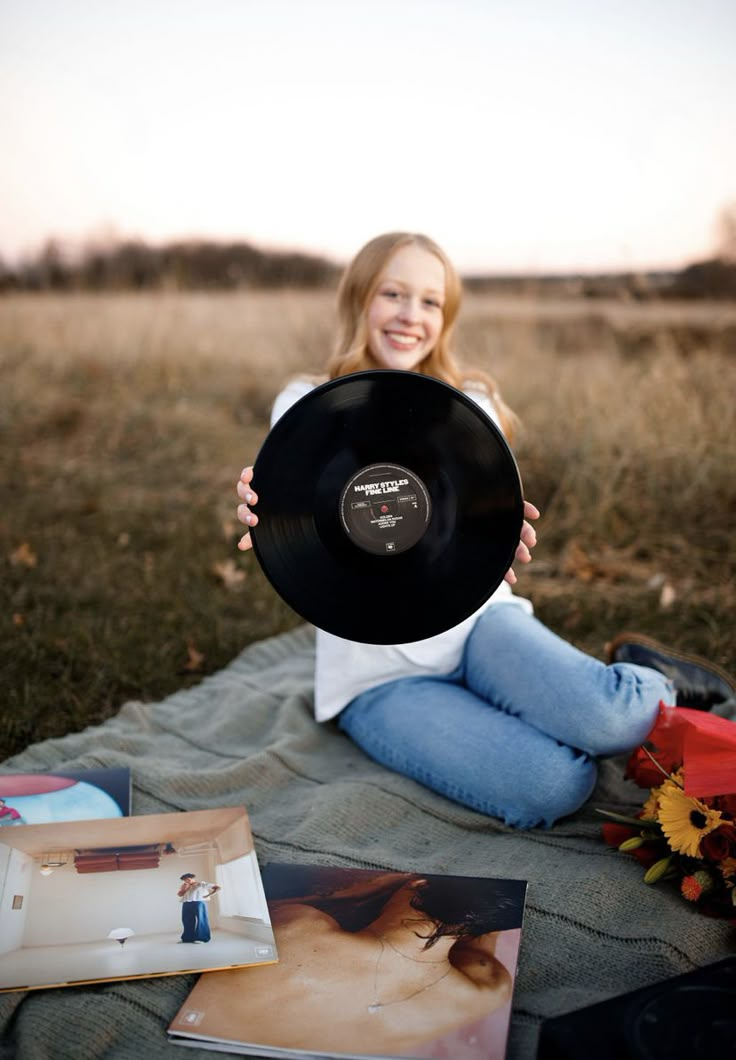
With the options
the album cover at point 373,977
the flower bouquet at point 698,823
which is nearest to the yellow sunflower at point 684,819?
the flower bouquet at point 698,823

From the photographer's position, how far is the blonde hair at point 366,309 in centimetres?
255

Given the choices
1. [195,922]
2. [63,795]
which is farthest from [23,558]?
[195,922]

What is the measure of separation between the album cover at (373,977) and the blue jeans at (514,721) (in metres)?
0.40

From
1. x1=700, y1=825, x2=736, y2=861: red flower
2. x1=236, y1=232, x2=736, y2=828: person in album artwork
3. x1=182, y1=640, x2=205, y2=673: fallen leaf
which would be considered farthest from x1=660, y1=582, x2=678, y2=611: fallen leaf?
x1=700, y1=825, x2=736, y2=861: red flower

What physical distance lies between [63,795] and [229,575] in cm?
174

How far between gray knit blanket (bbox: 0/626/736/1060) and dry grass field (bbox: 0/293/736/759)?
0.32m

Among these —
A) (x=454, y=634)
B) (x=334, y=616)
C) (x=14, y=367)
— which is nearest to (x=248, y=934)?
(x=334, y=616)

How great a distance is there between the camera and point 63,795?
2164mm

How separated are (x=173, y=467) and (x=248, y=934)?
14.2 feet

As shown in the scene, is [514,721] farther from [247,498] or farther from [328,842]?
[247,498]

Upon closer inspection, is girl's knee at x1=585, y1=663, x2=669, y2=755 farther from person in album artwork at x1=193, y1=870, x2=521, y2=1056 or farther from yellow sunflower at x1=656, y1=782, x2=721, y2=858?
person in album artwork at x1=193, y1=870, x2=521, y2=1056

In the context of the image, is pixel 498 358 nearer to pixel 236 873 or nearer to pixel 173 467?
pixel 173 467

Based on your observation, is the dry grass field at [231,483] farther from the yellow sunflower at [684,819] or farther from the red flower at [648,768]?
the yellow sunflower at [684,819]

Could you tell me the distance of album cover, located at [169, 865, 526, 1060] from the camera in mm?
1447
